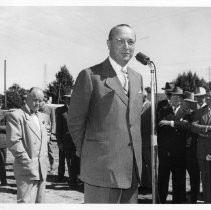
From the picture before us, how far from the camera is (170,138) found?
213 inches

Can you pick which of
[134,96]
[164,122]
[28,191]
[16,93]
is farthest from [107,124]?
[16,93]

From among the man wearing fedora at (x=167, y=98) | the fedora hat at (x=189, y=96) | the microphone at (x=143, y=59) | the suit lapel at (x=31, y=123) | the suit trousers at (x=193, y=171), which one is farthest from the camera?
the fedora hat at (x=189, y=96)

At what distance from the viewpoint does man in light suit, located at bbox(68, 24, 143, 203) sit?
286 cm

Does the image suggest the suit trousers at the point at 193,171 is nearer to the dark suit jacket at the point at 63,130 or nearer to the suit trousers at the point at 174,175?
the suit trousers at the point at 174,175

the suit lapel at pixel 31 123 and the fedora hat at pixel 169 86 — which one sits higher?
the fedora hat at pixel 169 86

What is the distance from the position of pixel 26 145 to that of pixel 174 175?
93.8 inches

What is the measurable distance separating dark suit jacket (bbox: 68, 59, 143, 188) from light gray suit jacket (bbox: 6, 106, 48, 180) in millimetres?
1361

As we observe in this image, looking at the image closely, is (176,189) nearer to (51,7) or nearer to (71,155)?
(71,155)

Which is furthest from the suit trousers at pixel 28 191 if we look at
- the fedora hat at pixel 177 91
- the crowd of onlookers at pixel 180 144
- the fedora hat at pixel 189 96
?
the fedora hat at pixel 189 96

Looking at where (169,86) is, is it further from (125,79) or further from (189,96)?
(125,79)

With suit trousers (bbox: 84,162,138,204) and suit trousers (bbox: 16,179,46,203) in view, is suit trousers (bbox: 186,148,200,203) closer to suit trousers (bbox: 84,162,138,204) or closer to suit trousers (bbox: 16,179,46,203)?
suit trousers (bbox: 16,179,46,203)

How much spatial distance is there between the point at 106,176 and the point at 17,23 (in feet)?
9.97

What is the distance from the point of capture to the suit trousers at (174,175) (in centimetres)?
548

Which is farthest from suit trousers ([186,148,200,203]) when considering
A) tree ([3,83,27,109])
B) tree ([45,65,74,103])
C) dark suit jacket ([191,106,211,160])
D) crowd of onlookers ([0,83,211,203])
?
tree ([3,83,27,109])
